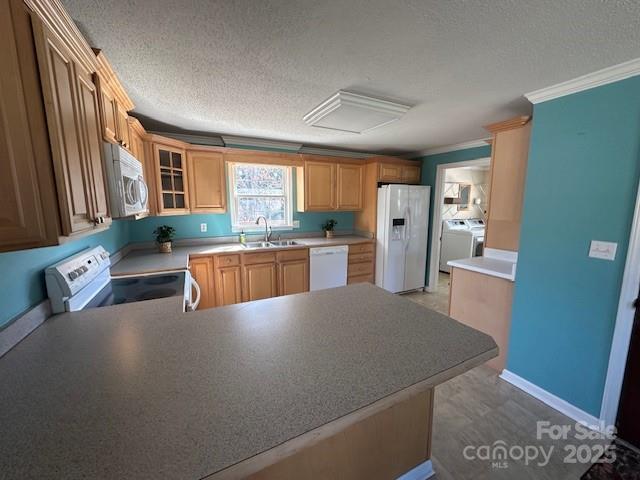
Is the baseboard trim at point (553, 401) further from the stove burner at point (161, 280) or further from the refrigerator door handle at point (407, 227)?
the stove burner at point (161, 280)

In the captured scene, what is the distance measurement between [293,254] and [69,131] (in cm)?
252

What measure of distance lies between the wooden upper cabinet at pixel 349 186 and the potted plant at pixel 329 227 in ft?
0.99

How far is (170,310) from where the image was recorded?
1.29m

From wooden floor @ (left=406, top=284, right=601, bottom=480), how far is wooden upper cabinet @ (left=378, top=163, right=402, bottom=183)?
2.75 m

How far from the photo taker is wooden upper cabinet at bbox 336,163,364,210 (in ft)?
12.7

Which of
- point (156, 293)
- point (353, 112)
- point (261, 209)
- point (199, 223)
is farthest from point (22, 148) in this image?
point (261, 209)

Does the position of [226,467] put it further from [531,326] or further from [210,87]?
[531,326]

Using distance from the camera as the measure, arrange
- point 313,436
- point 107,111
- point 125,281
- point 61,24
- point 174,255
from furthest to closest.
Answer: point 174,255 → point 125,281 → point 107,111 → point 61,24 → point 313,436

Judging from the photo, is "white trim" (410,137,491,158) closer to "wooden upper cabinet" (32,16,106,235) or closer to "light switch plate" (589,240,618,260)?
"light switch plate" (589,240,618,260)

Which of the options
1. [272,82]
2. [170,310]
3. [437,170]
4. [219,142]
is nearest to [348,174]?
[437,170]

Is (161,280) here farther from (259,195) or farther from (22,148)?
(259,195)

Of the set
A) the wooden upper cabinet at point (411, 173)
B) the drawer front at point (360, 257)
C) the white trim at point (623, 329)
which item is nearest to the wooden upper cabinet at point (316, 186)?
the drawer front at point (360, 257)

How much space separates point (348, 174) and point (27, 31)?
3445 millimetres

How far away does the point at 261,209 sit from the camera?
12.1ft
